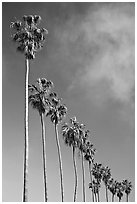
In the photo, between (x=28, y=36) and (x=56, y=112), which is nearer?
(x=28, y=36)

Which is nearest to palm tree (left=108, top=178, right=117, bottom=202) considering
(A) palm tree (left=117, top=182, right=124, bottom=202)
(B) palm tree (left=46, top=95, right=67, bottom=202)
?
(A) palm tree (left=117, top=182, right=124, bottom=202)

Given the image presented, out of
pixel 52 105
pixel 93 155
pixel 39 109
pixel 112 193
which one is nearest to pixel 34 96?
pixel 39 109

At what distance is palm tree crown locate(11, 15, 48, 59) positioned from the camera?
30.2m

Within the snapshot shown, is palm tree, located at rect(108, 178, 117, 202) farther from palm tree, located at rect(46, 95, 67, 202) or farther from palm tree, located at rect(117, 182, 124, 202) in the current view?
palm tree, located at rect(46, 95, 67, 202)

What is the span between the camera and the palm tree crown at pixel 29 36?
30.2m

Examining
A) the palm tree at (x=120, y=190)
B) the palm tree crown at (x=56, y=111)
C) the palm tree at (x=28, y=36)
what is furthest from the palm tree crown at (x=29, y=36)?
the palm tree at (x=120, y=190)

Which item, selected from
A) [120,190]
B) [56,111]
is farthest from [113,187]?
[56,111]

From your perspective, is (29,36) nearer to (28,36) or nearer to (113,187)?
(28,36)

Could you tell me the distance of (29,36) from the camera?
30328 millimetres

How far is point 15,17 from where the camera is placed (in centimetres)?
3016

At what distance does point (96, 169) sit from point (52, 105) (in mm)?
42740

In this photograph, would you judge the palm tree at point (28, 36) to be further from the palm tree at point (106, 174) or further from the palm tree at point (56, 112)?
the palm tree at point (106, 174)

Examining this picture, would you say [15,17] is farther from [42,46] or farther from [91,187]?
[91,187]

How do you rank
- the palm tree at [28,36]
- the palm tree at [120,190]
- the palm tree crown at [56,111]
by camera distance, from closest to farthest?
the palm tree at [28,36], the palm tree crown at [56,111], the palm tree at [120,190]
